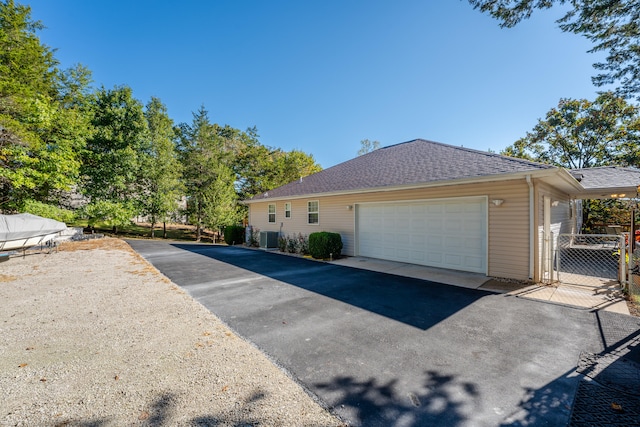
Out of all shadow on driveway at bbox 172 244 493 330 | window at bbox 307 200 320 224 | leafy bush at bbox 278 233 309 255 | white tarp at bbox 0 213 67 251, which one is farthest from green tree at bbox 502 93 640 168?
white tarp at bbox 0 213 67 251

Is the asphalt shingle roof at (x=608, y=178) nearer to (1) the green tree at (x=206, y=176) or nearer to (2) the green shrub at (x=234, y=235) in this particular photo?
(2) the green shrub at (x=234, y=235)

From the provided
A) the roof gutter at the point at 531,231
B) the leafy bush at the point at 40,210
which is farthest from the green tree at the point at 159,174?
the roof gutter at the point at 531,231

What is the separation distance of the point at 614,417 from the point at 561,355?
109 centimetres

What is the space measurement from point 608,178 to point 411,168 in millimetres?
8642

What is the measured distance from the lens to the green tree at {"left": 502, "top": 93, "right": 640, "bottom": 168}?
17594 millimetres

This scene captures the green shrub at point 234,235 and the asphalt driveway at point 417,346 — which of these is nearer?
the asphalt driveway at point 417,346

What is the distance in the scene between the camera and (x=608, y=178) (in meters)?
10.7

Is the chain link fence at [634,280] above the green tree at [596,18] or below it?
below

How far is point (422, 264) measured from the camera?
8.41m

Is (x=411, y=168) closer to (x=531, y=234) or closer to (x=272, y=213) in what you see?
(x=531, y=234)

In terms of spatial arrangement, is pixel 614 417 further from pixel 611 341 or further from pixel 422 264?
pixel 422 264

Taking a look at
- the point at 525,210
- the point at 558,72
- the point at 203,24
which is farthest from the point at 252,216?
the point at 558,72

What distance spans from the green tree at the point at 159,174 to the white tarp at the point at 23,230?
31.2 feet

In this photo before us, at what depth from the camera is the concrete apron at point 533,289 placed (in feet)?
16.1
